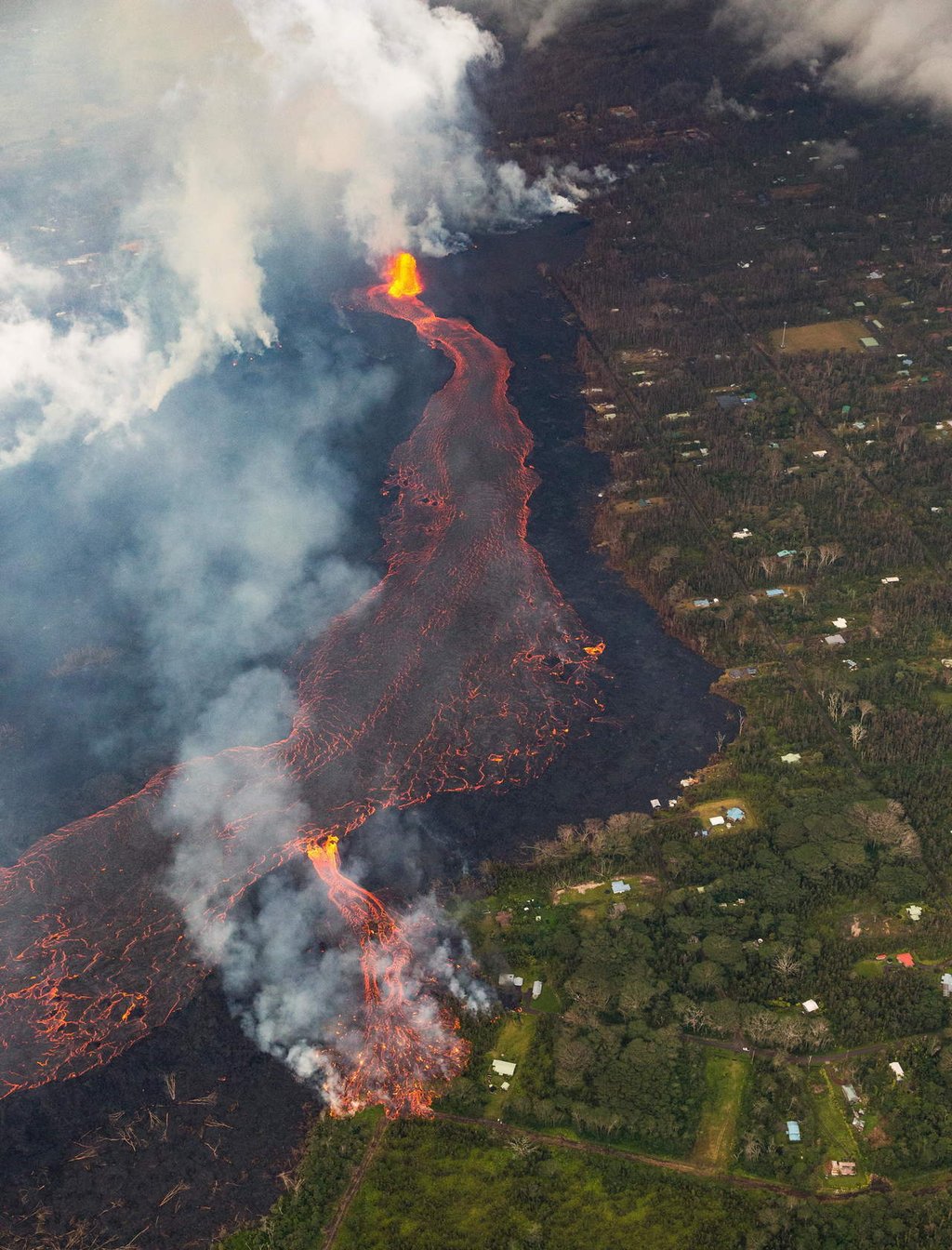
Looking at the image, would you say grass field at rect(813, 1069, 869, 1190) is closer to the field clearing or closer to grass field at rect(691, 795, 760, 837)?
grass field at rect(691, 795, 760, 837)

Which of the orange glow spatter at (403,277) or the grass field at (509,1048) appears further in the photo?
the orange glow spatter at (403,277)

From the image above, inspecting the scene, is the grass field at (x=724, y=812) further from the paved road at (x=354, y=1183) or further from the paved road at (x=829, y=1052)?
the paved road at (x=354, y=1183)

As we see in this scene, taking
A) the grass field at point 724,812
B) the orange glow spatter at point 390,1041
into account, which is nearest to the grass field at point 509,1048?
the orange glow spatter at point 390,1041

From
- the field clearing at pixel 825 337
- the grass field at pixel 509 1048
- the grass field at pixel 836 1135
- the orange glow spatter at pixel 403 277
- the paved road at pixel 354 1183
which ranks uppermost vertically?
the field clearing at pixel 825 337

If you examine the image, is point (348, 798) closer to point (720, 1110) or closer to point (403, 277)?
point (720, 1110)

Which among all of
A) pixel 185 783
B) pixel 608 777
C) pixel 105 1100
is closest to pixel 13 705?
pixel 185 783

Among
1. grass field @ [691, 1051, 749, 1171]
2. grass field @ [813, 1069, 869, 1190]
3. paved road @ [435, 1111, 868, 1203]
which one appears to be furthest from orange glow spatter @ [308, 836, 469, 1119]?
grass field @ [813, 1069, 869, 1190]

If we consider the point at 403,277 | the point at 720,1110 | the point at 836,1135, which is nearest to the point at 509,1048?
the point at 720,1110
